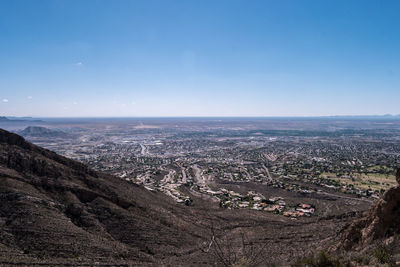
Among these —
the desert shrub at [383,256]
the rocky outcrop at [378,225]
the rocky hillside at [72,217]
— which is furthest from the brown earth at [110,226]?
the desert shrub at [383,256]

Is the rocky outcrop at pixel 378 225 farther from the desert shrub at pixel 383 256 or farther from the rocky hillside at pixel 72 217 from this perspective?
the rocky hillside at pixel 72 217

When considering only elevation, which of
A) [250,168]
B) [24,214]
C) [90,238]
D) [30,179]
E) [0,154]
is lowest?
[250,168]

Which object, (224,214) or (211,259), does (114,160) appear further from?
(211,259)

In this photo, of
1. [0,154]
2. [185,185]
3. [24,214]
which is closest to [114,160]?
[185,185]

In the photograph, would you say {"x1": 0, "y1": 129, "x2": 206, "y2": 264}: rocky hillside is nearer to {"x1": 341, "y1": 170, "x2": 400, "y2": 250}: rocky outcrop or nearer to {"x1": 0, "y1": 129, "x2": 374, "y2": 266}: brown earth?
{"x1": 0, "y1": 129, "x2": 374, "y2": 266}: brown earth

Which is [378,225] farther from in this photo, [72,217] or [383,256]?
[72,217]
